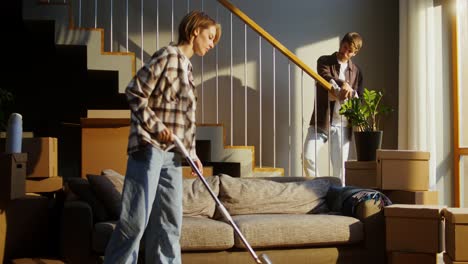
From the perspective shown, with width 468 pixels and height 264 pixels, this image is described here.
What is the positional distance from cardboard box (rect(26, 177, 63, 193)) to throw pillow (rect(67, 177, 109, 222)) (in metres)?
0.60

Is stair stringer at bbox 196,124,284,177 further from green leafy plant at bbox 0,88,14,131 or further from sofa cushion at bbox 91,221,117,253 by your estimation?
sofa cushion at bbox 91,221,117,253

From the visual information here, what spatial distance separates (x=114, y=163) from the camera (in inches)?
189

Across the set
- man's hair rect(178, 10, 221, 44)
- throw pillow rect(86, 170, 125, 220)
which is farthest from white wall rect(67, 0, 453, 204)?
man's hair rect(178, 10, 221, 44)

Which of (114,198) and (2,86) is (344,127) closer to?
(114,198)

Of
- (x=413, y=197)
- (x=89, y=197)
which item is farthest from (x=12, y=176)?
(x=413, y=197)

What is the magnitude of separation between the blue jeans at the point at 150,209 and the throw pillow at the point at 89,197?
0.90m

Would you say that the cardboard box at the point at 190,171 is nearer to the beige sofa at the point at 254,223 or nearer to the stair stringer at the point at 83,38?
the beige sofa at the point at 254,223

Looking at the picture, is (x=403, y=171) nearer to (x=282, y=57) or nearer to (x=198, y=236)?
(x=198, y=236)

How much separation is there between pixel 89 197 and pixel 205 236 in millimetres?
681

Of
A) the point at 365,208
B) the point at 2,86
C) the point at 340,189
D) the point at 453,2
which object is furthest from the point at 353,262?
the point at 2,86

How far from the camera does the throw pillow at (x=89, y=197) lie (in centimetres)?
372

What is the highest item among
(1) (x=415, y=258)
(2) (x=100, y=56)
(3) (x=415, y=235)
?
(2) (x=100, y=56)

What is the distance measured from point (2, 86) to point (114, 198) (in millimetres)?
2648

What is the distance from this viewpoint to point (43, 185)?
4438 mm
